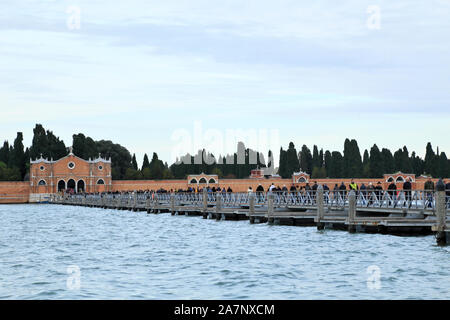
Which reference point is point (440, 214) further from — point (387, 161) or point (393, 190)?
point (387, 161)

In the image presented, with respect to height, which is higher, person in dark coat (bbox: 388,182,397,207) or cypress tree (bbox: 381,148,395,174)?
cypress tree (bbox: 381,148,395,174)

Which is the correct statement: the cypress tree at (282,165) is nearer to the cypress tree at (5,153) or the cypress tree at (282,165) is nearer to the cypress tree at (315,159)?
the cypress tree at (315,159)

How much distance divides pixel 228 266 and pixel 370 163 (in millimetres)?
95507

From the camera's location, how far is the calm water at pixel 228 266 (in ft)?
60.4

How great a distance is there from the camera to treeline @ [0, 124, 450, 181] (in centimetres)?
11481

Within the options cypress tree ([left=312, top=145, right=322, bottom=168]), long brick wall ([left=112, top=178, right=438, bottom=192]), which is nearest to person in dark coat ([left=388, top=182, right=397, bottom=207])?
long brick wall ([left=112, top=178, right=438, bottom=192])

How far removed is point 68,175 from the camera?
115 meters

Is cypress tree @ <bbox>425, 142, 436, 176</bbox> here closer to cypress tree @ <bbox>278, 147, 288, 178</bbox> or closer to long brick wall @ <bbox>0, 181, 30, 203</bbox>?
cypress tree @ <bbox>278, 147, 288, 178</bbox>

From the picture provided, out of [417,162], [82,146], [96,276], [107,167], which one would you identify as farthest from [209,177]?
[96,276]

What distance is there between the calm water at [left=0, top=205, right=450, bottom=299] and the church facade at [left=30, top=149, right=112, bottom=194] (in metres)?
80.1

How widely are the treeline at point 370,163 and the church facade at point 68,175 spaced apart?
2886 centimetres

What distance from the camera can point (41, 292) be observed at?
18797 millimetres

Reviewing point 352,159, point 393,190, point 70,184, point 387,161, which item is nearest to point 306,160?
point 352,159

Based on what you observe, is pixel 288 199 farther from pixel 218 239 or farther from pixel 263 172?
pixel 263 172
